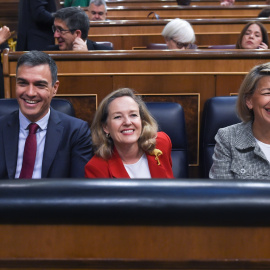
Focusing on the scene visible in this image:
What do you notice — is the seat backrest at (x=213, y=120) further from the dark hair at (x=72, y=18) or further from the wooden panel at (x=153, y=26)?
the wooden panel at (x=153, y=26)

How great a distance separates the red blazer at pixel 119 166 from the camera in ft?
3.31

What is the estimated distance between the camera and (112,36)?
2.62 metres

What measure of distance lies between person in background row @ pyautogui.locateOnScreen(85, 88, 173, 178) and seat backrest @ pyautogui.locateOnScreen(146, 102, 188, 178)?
122 mm

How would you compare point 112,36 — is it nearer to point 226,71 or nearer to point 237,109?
point 226,71

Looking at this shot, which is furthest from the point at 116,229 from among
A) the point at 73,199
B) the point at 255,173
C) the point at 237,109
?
the point at 237,109

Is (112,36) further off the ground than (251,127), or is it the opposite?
(112,36)

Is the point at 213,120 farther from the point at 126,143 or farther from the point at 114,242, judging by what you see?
the point at 114,242

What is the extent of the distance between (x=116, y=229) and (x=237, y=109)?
2.60 ft

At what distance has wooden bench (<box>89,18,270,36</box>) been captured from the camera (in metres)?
2.59

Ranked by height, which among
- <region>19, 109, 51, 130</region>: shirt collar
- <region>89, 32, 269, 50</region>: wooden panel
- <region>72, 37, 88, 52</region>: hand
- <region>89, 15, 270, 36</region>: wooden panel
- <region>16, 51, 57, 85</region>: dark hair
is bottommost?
<region>19, 109, 51, 130</region>: shirt collar

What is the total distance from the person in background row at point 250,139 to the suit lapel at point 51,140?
38 cm

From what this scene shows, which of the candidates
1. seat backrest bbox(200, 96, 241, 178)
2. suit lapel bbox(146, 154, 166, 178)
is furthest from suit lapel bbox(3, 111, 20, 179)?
seat backrest bbox(200, 96, 241, 178)

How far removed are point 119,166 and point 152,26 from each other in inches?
69.4

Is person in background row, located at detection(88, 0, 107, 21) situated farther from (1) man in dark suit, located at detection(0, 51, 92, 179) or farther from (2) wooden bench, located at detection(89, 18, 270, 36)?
(1) man in dark suit, located at detection(0, 51, 92, 179)
